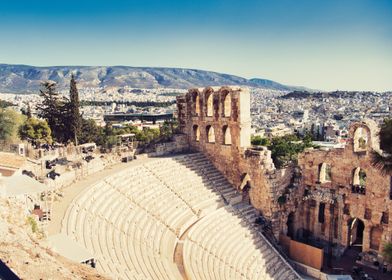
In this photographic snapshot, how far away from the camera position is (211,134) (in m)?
32.4

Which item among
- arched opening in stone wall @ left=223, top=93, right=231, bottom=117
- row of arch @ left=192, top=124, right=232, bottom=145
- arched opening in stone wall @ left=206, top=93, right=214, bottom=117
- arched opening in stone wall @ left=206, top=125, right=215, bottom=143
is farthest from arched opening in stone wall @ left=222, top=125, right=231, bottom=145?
arched opening in stone wall @ left=206, top=93, right=214, bottom=117

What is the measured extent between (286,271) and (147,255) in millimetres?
9835

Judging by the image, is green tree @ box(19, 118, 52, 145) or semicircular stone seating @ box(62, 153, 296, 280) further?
green tree @ box(19, 118, 52, 145)

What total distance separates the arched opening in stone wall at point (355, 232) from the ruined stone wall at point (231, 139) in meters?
5.46

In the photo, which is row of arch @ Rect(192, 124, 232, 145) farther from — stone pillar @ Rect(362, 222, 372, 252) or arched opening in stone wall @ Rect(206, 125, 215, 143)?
stone pillar @ Rect(362, 222, 372, 252)

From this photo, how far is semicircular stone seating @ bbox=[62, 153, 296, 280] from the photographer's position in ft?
56.6

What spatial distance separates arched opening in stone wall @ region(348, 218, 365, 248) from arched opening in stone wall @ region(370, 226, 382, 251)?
1.62 m

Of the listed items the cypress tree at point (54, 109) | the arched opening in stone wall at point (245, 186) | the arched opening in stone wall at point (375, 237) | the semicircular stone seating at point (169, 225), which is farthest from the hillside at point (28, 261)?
the cypress tree at point (54, 109)

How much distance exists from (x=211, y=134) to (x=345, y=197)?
11.9m

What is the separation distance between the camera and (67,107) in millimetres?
41031

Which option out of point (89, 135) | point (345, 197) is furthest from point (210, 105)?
point (89, 135)

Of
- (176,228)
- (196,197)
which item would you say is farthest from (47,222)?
(196,197)

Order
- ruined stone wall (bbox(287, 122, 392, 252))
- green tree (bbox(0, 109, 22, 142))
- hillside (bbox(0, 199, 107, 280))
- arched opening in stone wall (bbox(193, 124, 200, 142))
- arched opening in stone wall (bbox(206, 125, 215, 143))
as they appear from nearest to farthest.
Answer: hillside (bbox(0, 199, 107, 280)) < ruined stone wall (bbox(287, 122, 392, 252)) < arched opening in stone wall (bbox(206, 125, 215, 143)) < arched opening in stone wall (bbox(193, 124, 200, 142)) < green tree (bbox(0, 109, 22, 142))

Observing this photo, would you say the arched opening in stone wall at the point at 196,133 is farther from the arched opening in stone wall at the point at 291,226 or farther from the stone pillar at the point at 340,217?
the stone pillar at the point at 340,217
